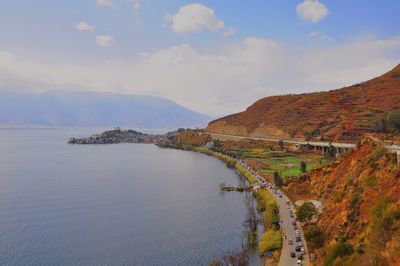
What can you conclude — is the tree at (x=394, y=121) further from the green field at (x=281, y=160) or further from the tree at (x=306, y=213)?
the tree at (x=306, y=213)

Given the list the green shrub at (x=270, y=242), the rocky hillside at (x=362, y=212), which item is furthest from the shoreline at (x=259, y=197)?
the rocky hillside at (x=362, y=212)

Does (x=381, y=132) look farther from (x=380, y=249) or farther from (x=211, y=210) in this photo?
(x=380, y=249)

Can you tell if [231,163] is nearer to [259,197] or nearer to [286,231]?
[259,197]

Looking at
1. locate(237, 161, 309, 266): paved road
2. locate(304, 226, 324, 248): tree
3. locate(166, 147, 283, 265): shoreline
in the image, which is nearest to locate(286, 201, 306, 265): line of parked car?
locate(237, 161, 309, 266): paved road

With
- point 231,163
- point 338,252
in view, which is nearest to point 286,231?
point 338,252

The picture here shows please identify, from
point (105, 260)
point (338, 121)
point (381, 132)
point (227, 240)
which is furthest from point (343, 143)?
point (105, 260)

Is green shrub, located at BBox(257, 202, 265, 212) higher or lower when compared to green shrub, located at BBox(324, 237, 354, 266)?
lower

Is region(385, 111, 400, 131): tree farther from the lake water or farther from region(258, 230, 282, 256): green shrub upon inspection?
region(258, 230, 282, 256): green shrub
